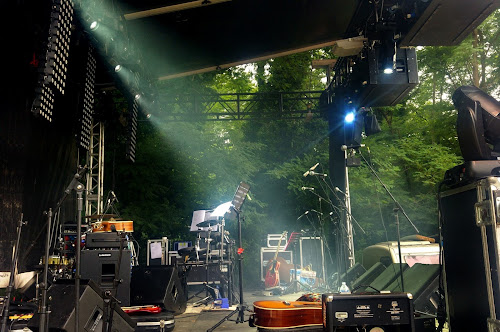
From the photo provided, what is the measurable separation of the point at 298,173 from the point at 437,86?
5398 mm

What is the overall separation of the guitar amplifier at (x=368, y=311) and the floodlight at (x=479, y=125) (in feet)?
3.62

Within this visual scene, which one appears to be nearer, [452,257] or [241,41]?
[452,257]

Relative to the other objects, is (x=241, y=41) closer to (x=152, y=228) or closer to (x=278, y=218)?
(x=152, y=228)

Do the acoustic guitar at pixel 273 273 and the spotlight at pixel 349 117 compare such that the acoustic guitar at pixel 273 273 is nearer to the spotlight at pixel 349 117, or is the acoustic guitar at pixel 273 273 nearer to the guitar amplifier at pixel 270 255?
the guitar amplifier at pixel 270 255

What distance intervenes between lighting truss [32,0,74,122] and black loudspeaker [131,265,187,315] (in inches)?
87.7

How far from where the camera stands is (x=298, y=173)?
42.4 feet

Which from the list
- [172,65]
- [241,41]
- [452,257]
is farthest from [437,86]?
[452,257]

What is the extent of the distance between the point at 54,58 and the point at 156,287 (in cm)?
284

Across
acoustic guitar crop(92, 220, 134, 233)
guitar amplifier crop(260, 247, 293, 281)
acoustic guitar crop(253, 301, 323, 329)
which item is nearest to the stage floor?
acoustic guitar crop(253, 301, 323, 329)

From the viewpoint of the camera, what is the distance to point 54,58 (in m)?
4.18

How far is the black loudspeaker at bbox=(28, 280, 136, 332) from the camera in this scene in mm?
2945

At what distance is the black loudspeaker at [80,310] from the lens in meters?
2.95

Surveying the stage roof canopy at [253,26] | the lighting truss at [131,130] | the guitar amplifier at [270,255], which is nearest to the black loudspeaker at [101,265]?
the lighting truss at [131,130]

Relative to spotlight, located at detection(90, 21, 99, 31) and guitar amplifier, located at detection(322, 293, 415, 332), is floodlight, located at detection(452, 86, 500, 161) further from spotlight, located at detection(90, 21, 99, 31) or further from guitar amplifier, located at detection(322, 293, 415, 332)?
spotlight, located at detection(90, 21, 99, 31)
